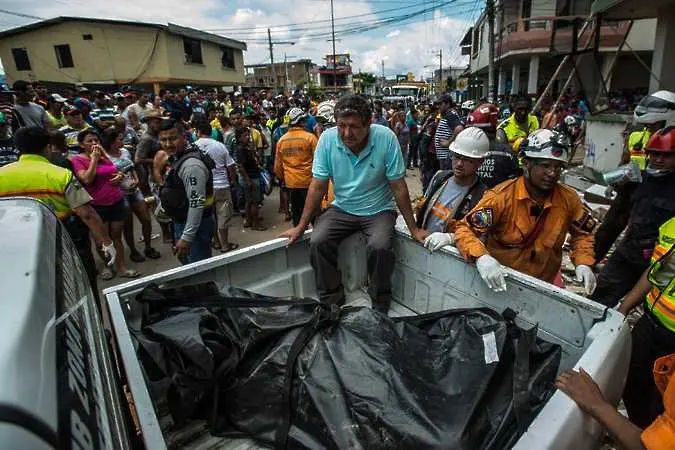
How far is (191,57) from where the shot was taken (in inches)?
1014

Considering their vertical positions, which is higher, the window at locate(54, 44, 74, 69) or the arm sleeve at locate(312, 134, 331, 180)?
the window at locate(54, 44, 74, 69)

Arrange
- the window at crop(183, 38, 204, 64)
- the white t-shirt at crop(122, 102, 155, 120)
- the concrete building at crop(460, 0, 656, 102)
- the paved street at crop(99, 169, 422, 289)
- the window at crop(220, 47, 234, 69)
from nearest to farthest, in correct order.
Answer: the paved street at crop(99, 169, 422, 289) < the white t-shirt at crop(122, 102, 155, 120) < the concrete building at crop(460, 0, 656, 102) < the window at crop(183, 38, 204, 64) < the window at crop(220, 47, 234, 69)

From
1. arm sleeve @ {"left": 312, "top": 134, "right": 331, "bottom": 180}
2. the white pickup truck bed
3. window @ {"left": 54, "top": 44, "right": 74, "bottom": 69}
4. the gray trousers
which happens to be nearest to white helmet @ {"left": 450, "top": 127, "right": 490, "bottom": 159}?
the gray trousers

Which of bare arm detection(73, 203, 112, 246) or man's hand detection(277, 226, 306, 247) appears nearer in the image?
man's hand detection(277, 226, 306, 247)

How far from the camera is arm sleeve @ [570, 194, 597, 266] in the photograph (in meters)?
2.34

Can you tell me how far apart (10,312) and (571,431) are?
1625 mm

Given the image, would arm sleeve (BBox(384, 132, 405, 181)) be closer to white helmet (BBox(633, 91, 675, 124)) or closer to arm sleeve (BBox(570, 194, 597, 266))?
arm sleeve (BBox(570, 194, 597, 266))

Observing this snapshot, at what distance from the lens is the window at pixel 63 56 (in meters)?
22.2

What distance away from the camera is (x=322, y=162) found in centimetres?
296

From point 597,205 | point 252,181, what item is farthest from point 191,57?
point 597,205

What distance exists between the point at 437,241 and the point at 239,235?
4.68 metres

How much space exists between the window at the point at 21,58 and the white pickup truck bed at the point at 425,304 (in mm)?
28397

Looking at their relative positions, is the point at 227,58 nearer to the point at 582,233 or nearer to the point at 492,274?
the point at 582,233

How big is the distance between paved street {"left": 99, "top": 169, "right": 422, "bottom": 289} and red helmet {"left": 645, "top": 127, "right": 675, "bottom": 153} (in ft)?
16.5
